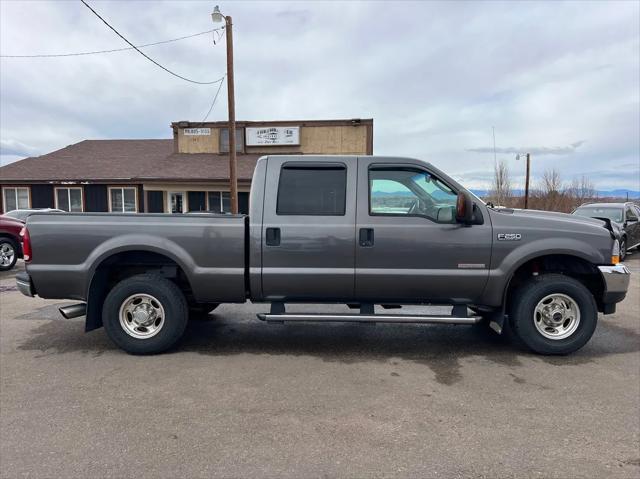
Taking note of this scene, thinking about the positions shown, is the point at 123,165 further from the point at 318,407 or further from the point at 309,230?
the point at 318,407

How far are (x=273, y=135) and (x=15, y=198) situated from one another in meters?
13.8

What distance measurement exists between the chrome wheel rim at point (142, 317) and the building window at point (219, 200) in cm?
1632

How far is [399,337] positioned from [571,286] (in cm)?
193

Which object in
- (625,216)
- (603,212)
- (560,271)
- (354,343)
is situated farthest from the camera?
(603,212)

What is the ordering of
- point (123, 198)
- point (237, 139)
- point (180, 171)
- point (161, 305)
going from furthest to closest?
1. point (237, 139)
2. point (123, 198)
3. point (180, 171)
4. point (161, 305)

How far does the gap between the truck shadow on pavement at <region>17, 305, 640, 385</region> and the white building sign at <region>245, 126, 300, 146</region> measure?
1681 cm

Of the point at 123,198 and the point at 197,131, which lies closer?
the point at 123,198

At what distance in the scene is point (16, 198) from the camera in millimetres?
21672

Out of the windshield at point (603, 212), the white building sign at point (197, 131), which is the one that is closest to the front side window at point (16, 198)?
the white building sign at point (197, 131)

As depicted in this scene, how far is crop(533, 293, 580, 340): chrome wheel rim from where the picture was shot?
4.34 meters

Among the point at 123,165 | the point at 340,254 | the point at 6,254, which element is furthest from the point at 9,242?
the point at 123,165

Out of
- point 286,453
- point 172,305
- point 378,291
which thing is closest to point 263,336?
point 172,305

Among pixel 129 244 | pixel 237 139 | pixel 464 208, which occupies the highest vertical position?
pixel 237 139

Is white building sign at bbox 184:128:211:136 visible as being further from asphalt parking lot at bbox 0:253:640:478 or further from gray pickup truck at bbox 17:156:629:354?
gray pickup truck at bbox 17:156:629:354
